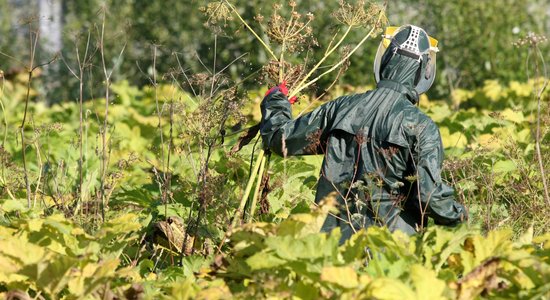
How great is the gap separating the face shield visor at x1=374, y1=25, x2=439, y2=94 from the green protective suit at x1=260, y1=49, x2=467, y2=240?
0.05 m

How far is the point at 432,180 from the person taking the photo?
4.73 metres

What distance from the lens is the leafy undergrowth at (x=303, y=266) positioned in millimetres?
3678

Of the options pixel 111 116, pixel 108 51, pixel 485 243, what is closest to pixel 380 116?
pixel 485 243

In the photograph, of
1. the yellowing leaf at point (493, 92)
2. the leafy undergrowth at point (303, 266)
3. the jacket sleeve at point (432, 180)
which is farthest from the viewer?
the yellowing leaf at point (493, 92)

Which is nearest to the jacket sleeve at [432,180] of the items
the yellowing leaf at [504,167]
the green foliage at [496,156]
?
the green foliage at [496,156]

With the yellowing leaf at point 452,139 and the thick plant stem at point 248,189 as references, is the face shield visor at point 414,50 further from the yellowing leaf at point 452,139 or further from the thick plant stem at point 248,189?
the yellowing leaf at point 452,139

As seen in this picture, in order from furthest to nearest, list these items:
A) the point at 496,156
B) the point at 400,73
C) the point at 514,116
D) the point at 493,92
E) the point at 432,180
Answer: the point at 493,92 → the point at 514,116 → the point at 496,156 → the point at 400,73 → the point at 432,180

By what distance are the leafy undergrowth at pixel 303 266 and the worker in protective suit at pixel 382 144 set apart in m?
0.41

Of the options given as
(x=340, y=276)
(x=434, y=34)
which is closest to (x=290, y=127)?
(x=340, y=276)

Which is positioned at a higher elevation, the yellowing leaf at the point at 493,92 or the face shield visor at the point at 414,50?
the face shield visor at the point at 414,50

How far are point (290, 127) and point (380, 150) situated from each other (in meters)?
0.45

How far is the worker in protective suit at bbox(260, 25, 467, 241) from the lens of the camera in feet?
15.6

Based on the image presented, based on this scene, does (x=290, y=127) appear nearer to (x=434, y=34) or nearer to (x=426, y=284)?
(x=426, y=284)

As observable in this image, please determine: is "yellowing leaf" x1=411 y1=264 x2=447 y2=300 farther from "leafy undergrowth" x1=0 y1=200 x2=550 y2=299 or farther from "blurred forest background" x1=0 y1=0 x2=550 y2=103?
"blurred forest background" x1=0 y1=0 x2=550 y2=103
